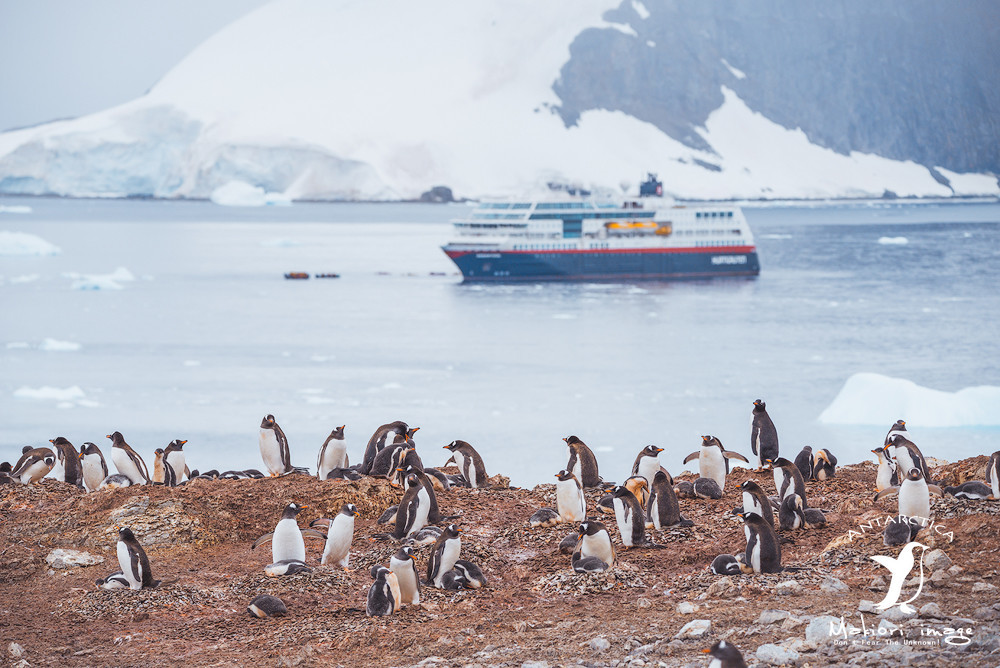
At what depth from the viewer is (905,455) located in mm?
6312

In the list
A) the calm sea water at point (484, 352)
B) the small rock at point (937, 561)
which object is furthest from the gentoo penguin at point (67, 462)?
the small rock at point (937, 561)

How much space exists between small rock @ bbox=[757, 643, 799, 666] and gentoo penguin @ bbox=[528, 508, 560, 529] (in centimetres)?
215

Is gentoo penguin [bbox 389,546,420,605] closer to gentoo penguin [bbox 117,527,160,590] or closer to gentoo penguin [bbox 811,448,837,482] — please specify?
gentoo penguin [bbox 117,527,160,590]

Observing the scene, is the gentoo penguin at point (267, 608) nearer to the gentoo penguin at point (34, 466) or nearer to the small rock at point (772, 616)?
the small rock at point (772, 616)

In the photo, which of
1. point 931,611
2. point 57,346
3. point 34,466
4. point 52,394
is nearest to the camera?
point 931,611

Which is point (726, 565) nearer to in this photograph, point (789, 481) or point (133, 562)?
point (789, 481)

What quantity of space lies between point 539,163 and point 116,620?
334ft

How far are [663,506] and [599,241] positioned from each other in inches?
1435

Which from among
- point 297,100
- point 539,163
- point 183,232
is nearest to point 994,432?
point 183,232

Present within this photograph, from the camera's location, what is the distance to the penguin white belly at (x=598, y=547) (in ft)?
16.7

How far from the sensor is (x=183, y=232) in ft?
241

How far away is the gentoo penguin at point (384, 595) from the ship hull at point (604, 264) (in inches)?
1432

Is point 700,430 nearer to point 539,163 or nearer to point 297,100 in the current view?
point 539,163

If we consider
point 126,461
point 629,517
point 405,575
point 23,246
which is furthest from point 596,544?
point 23,246
